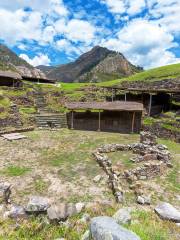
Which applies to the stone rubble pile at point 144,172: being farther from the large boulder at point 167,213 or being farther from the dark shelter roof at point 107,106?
the dark shelter roof at point 107,106

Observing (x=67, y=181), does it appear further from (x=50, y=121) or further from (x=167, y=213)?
(x=50, y=121)

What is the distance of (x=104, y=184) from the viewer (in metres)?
11.6

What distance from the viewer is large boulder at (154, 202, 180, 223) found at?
294 inches

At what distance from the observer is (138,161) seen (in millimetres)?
15148

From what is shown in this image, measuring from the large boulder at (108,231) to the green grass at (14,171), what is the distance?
333 inches

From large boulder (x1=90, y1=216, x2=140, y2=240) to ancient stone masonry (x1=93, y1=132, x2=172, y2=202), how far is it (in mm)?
4739

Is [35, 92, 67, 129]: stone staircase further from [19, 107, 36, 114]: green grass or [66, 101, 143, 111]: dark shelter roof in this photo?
[66, 101, 143, 111]: dark shelter roof

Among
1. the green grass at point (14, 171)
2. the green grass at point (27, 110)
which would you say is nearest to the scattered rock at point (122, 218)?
the green grass at point (14, 171)

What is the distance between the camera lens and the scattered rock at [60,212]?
676 centimetres

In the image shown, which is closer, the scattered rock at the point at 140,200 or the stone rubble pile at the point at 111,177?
the scattered rock at the point at 140,200

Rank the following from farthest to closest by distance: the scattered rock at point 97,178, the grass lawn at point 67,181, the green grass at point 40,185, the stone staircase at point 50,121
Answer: the stone staircase at point 50,121 < the scattered rock at point 97,178 < the green grass at point 40,185 < the grass lawn at point 67,181

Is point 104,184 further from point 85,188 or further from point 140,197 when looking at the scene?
point 140,197

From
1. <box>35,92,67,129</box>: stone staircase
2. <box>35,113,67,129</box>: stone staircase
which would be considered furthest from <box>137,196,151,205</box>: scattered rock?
<box>35,113,67,129</box>: stone staircase

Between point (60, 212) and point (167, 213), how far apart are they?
4065 mm
